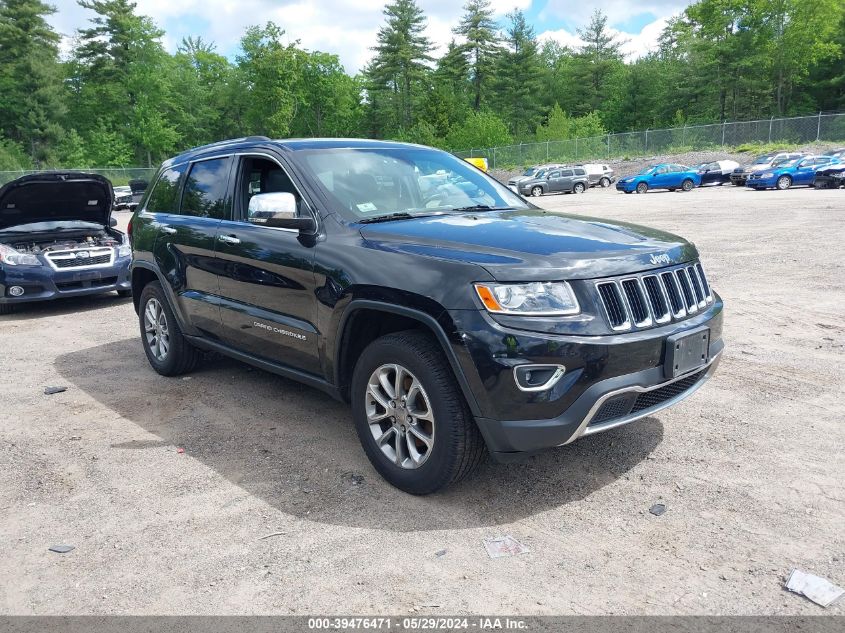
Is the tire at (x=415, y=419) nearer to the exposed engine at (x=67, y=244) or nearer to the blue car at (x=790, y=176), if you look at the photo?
the exposed engine at (x=67, y=244)

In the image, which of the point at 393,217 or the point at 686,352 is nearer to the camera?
the point at 686,352

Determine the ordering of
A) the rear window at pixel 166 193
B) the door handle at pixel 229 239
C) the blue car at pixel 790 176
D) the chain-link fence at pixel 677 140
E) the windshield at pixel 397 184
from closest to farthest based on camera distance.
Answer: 1. the windshield at pixel 397 184
2. the door handle at pixel 229 239
3. the rear window at pixel 166 193
4. the blue car at pixel 790 176
5. the chain-link fence at pixel 677 140

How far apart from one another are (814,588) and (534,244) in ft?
6.12

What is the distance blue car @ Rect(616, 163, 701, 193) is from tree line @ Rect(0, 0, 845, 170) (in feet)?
93.0

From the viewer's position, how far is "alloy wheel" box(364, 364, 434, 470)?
11.2ft

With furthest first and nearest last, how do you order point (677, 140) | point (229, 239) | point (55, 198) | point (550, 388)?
1. point (677, 140)
2. point (55, 198)
3. point (229, 239)
4. point (550, 388)

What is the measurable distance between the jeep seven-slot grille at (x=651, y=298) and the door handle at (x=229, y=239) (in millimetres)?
2568

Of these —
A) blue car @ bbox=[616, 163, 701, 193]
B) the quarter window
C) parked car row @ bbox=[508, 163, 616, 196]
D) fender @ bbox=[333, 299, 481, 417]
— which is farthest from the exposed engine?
blue car @ bbox=[616, 163, 701, 193]

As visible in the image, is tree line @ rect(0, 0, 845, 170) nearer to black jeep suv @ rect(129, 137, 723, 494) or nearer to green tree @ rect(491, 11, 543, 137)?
green tree @ rect(491, 11, 543, 137)

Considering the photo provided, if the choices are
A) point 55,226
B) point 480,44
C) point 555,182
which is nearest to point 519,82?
point 480,44

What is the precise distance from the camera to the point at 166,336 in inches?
230

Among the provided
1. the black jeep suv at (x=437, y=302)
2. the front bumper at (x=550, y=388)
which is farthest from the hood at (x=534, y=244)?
the front bumper at (x=550, y=388)

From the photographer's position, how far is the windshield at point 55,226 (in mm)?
9180

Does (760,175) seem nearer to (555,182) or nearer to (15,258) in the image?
(555,182)
